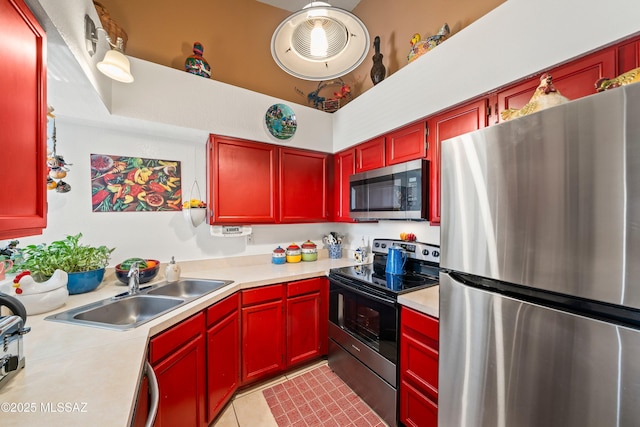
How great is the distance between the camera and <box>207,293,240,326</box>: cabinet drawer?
159 cm

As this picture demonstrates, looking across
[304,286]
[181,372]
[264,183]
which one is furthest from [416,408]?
[264,183]

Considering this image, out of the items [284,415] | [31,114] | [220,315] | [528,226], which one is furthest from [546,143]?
[284,415]

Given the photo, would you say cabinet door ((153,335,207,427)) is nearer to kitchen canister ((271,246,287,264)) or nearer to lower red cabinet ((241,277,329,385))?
lower red cabinet ((241,277,329,385))

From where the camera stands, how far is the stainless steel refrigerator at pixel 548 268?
580 millimetres

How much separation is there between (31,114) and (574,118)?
5.60 ft

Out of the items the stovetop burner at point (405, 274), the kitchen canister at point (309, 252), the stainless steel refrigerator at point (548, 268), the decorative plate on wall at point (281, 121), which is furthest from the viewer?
the kitchen canister at point (309, 252)

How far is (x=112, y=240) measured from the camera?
198 centimetres

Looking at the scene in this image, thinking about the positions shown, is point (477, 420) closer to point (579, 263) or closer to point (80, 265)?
point (579, 263)

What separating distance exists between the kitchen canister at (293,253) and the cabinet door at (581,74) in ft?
6.85

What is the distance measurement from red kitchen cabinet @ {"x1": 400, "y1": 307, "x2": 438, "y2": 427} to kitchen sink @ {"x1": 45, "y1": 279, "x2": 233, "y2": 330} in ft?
Answer: 4.24

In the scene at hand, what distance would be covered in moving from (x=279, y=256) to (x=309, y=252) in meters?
0.33

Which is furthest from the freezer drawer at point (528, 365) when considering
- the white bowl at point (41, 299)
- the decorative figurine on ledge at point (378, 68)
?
the decorative figurine on ledge at point (378, 68)

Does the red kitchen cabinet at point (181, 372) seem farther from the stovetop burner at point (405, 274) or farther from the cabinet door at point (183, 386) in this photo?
the stovetop burner at point (405, 274)

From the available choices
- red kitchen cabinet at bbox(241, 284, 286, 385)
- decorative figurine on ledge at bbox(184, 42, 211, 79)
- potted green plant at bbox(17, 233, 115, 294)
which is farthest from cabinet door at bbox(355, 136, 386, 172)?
potted green plant at bbox(17, 233, 115, 294)
